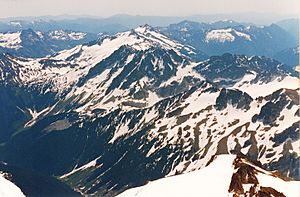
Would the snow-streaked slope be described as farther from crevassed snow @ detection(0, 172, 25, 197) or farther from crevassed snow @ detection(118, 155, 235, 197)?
crevassed snow @ detection(0, 172, 25, 197)

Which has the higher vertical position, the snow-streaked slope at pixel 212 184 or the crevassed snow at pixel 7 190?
the crevassed snow at pixel 7 190

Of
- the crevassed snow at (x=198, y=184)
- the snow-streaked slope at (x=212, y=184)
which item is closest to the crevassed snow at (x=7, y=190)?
the crevassed snow at (x=198, y=184)

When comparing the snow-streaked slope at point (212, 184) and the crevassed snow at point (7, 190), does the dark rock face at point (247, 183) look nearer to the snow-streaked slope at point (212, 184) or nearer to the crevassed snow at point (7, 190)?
→ the snow-streaked slope at point (212, 184)

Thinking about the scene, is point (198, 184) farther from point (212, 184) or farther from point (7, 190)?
point (7, 190)

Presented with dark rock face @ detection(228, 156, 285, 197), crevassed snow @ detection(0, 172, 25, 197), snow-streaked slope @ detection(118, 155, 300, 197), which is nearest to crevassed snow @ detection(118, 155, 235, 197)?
snow-streaked slope @ detection(118, 155, 300, 197)

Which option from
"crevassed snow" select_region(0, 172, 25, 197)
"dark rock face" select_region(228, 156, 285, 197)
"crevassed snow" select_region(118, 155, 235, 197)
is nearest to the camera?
"crevassed snow" select_region(0, 172, 25, 197)

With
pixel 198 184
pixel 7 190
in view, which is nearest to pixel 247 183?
pixel 198 184

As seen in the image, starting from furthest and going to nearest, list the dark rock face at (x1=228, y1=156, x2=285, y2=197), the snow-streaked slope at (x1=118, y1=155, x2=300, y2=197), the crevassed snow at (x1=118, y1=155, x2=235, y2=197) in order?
the crevassed snow at (x1=118, y1=155, x2=235, y2=197)
the snow-streaked slope at (x1=118, y1=155, x2=300, y2=197)
the dark rock face at (x1=228, y1=156, x2=285, y2=197)

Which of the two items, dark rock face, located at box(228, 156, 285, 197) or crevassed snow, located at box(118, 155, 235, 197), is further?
crevassed snow, located at box(118, 155, 235, 197)
